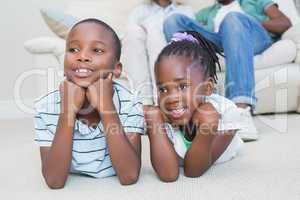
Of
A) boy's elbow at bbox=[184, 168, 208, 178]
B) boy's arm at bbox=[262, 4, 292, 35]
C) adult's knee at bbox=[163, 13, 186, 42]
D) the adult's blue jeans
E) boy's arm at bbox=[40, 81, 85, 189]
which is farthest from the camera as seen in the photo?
boy's arm at bbox=[262, 4, 292, 35]

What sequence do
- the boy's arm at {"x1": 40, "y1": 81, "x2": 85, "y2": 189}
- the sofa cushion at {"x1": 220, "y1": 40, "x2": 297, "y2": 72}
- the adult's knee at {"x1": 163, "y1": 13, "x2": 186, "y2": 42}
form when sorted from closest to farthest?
1. the boy's arm at {"x1": 40, "y1": 81, "x2": 85, "y2": 189}
2. the adult's knee at {"x1": 163, "y1": 13, "x2": 186, "y2": 42}
3. the sofa cushion at {"x1": 220, "y1": 40, "x2": 297, "y2": 72}

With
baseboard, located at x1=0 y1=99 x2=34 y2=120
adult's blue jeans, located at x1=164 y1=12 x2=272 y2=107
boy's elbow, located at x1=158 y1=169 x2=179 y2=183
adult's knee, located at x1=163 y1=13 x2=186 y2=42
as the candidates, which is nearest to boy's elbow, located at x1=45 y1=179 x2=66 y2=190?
boy's elbow, located at x1=158 y1=169 x2=179 y2=183

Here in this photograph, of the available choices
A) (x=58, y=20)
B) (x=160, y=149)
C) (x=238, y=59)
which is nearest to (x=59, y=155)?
(x=160, y=149)

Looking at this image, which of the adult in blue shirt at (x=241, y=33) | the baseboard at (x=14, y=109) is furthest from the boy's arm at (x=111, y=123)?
the baseboard at (x=14, y=109)

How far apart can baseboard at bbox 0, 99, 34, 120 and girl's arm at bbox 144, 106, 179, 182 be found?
5.94 ft

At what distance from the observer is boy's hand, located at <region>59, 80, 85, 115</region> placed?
38.6 inches

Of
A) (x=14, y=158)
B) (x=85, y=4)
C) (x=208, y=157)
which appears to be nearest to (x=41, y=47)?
(x=85, y=4)

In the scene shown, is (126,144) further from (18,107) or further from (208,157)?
(18,107)

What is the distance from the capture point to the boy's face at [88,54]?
3.25 ft

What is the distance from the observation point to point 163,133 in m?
1.06

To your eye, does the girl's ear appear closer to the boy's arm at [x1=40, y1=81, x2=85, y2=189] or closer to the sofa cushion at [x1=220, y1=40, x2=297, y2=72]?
the boy's arm at [x1=40, y1=81, x2=85, y2=189]

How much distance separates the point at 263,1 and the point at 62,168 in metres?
1.60

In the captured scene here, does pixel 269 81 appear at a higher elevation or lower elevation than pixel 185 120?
lower

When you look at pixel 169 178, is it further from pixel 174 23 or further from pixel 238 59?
pixel 174 23
